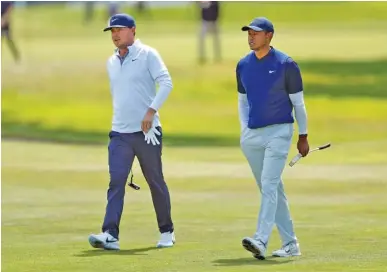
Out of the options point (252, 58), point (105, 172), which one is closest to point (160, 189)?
point (252, 58)

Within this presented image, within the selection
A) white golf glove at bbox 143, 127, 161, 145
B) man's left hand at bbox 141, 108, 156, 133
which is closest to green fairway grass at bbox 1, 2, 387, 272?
white golf glove at bbox 143, 127, 161, 145

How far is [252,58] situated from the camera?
39.2 feet

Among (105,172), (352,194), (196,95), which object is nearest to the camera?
(352,194)

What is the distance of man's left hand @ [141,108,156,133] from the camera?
12664 mm

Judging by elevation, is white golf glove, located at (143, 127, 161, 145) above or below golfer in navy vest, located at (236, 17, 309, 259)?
below

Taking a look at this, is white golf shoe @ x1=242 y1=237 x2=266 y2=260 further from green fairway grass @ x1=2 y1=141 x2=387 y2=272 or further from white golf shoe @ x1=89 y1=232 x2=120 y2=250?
white golf shoe @ x1=89 y1=232 x2=120 y2=250

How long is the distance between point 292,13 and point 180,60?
24.5 meters

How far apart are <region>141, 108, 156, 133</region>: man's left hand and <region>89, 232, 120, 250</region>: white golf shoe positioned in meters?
0.91

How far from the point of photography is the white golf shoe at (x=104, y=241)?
12.6 meters

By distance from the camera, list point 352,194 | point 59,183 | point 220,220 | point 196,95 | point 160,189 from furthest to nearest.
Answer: point 196,95 → point 59,183 → point 352,194 → point 220,220 → point 160,189

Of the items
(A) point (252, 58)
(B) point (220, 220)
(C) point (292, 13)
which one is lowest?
(C) point (292, 13)

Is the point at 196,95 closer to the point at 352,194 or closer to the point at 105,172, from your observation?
the point at 105,172

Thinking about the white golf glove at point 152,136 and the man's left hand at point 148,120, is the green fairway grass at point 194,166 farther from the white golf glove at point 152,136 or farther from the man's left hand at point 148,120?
the man's left hand at point 148,120

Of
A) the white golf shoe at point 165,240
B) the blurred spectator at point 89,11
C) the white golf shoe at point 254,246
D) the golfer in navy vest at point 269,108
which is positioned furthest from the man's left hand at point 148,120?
the blurred spectator at point 89,11
